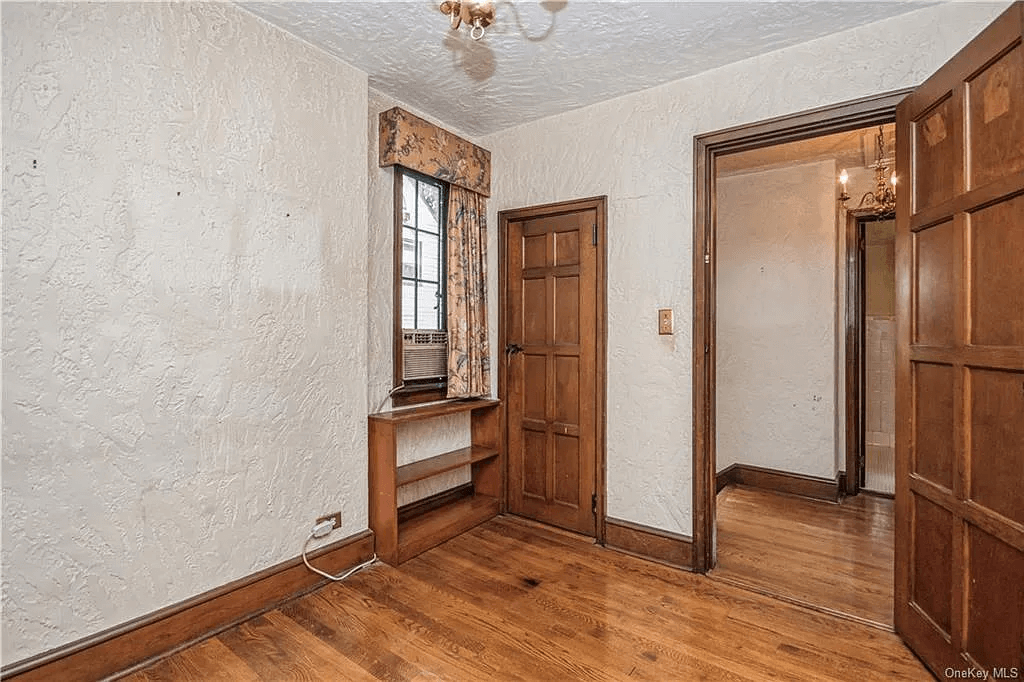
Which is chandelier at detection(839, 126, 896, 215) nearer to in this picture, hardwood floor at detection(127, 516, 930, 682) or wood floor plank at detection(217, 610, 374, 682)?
hardwood floor at detection(127, 516, 930, 682)

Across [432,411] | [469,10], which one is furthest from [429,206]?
[469,10]

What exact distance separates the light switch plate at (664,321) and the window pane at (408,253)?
59.1 inches

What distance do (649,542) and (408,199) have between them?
2456 millimetres

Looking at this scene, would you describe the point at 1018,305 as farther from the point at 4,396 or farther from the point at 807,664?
the point at 4,396

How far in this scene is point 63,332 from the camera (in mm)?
1663

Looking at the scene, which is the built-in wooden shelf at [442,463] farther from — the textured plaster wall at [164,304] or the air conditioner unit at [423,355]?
the air conditioner unit at [423,355]

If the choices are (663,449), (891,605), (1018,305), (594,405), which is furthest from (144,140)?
(891,605)

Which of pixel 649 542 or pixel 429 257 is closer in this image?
pixel 649 542

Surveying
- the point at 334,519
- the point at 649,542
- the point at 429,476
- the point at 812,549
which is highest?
the point at 429,476

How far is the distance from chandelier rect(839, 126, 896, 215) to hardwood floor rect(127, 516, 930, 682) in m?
2.66

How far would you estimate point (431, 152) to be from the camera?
301cm

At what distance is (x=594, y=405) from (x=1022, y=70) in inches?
87.0

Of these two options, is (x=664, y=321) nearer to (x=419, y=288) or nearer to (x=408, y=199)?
(x=419, y=288)

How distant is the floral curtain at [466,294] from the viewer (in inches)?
127
